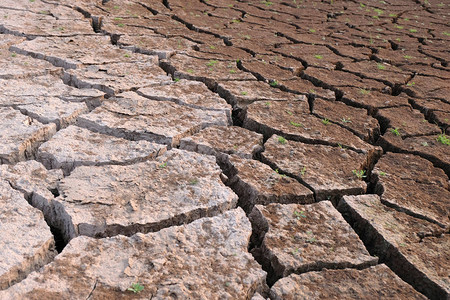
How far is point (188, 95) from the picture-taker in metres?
2.99

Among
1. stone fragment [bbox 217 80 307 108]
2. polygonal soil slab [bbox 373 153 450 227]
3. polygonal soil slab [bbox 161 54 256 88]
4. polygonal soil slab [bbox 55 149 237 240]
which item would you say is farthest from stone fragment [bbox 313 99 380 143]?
polygonal soil slab [bbox 55 149 237 240]

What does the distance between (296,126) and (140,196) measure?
4.00 feet

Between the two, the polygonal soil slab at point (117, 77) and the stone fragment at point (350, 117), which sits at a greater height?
the stone fragment at point (350, 117)

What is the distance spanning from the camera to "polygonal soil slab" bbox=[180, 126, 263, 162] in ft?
7.75

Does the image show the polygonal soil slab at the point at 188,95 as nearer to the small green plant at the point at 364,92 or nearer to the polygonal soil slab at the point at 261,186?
the polygonal soil slab at the point at 261,186

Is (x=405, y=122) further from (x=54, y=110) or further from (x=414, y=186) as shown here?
(x=54, y=110)

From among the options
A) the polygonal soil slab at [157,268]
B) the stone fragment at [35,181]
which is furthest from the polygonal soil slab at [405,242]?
the stone fragment at [35,181]

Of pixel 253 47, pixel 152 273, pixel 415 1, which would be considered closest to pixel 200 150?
pixel 152 273

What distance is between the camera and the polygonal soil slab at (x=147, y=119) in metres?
2.41

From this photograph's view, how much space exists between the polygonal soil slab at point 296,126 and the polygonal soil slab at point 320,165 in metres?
0.09

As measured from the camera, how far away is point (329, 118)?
2979 millimetres

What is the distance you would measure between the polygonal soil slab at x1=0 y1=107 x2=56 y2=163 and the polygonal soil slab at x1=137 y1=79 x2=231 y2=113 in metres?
0.76

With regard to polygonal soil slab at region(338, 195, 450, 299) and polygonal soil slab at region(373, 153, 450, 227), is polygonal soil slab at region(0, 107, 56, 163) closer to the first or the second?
polygonal soil slab at region(338, 195, 450, 299)

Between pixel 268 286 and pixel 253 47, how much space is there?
10.2 feet
